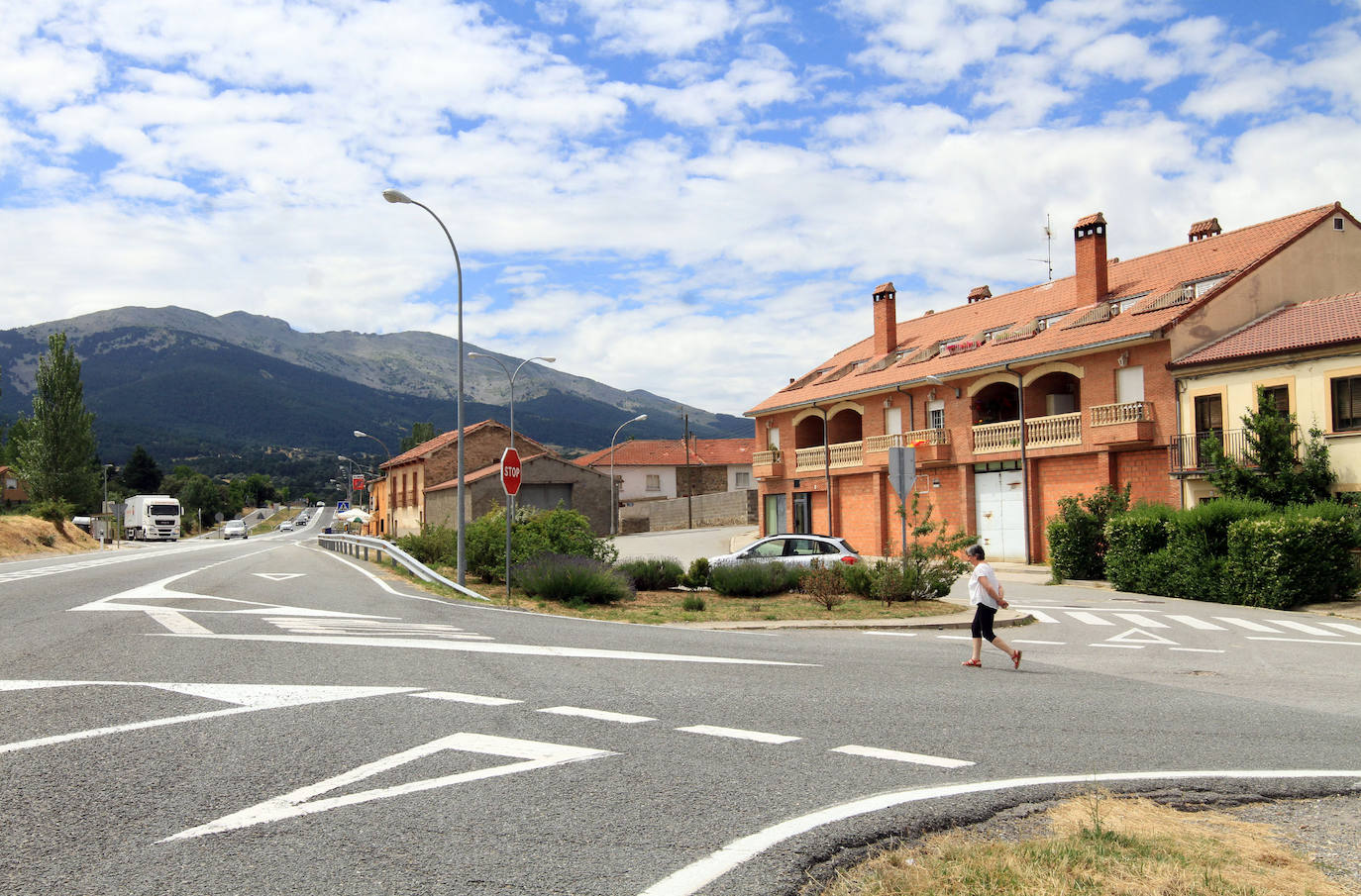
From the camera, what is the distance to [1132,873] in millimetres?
4230

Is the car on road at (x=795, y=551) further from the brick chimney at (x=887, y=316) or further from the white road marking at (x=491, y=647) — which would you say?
the brick chimney at (x=887, y=316)

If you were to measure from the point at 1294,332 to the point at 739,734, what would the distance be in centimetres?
2721

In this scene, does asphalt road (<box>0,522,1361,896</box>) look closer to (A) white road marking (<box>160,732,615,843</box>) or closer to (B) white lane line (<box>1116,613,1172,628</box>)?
(A) white road marking (<box>160,732,615,843</box>)

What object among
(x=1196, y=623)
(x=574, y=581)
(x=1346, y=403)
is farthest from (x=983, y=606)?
(x=1346, y=403)

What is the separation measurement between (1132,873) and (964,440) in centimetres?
3510

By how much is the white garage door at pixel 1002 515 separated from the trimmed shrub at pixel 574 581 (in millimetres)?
20357

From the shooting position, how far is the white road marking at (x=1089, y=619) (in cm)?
1756

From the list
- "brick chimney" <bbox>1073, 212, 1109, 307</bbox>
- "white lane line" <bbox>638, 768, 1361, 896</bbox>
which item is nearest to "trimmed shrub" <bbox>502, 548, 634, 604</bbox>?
A: "white lane line" <bbox>638, 768, 1361, 896</bbox>

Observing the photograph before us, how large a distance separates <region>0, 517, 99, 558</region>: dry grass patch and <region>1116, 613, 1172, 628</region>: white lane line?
40.4 metres

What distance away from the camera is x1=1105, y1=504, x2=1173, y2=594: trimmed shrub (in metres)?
24.3

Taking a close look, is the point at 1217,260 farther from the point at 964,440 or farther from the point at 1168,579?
the point at 1168,579

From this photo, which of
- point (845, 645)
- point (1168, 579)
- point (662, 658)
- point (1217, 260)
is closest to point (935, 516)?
point (1217, 260)

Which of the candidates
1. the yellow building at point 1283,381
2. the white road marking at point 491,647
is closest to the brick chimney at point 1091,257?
the yellow building at point 1283,381

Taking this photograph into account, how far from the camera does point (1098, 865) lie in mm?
Answer: 4301
